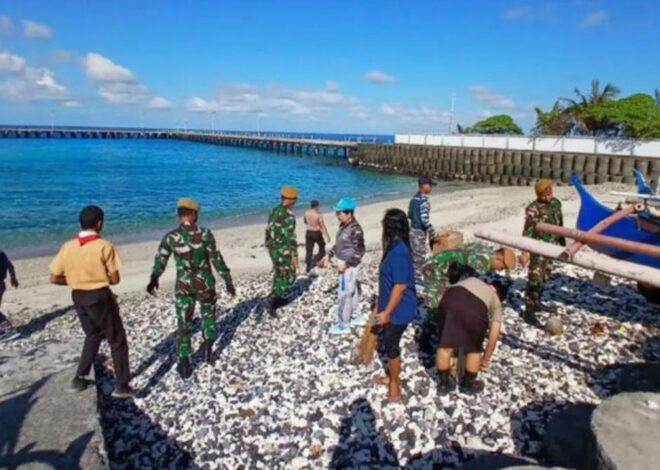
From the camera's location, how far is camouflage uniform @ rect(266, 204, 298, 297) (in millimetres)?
7828

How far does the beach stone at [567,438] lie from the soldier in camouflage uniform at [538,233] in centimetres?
258

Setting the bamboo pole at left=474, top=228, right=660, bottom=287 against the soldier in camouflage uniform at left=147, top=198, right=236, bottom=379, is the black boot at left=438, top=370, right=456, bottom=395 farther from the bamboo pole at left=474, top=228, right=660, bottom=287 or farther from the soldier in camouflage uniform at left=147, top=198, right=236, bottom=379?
the soldier in camouflage uniform at left=147, top=198, right=236, bottom=379

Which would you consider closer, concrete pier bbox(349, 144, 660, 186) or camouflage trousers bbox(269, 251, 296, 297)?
camouflage trousers bbox(269, 251, 296, 297)

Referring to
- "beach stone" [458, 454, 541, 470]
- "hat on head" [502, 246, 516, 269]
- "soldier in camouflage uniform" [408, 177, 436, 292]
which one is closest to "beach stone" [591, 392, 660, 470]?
"beach stone" [458, 454, 541, 470]

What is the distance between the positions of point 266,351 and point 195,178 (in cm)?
4384

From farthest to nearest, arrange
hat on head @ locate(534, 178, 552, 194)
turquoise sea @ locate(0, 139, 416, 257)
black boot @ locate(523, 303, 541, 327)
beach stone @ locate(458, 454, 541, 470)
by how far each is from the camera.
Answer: turquoise sea @ locate(0, 139, 416, 257) < black boot @ locate(523, 303, 541, 327) < hat on head @ locate(534, 178, 552, 194) < beach stone @ locate(458, 454, 541, 470)

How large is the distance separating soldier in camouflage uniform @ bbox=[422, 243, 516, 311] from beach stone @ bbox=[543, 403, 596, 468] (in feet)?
5.72

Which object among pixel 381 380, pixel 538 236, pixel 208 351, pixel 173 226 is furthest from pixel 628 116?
pixel 208 351

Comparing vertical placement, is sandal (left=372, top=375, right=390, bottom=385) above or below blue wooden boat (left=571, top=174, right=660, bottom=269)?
below

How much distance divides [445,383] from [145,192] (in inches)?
1393

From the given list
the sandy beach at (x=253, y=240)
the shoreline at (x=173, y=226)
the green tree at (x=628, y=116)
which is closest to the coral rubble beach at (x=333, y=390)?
the sandy beach at (x=253, y=240)

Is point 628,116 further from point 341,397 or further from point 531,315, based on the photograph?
point 341,397

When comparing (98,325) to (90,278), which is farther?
(98,325)

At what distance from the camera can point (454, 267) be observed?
5832mm
